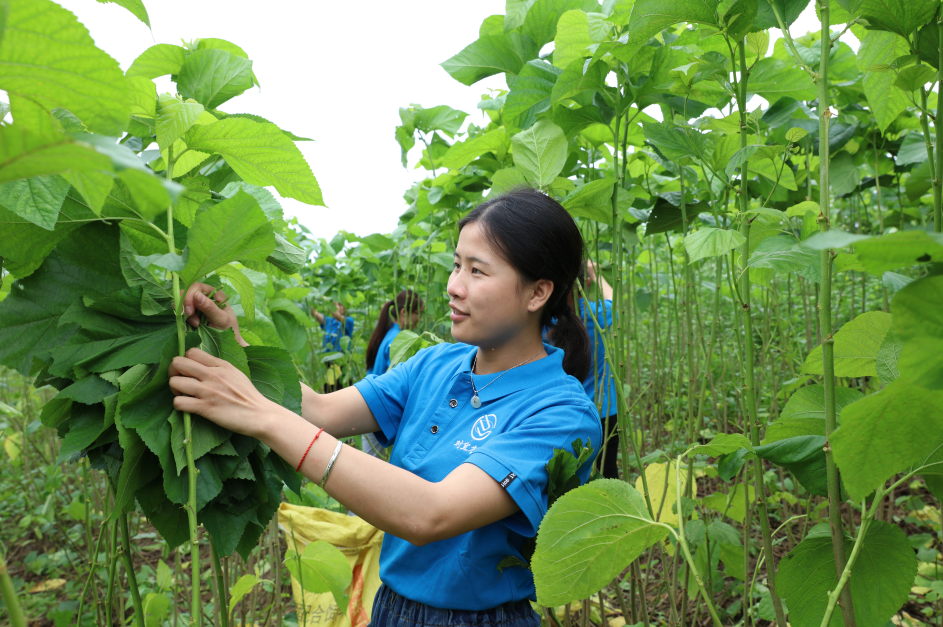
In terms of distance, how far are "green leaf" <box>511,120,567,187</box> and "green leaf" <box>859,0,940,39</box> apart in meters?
0.64

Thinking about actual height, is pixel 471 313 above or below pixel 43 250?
below

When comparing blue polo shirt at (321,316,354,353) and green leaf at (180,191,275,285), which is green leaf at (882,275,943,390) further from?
blue polo shirt at (321,316,354,353)

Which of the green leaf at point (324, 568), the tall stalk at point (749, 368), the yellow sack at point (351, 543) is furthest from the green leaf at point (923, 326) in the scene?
the yellow sack at point (351, 543)

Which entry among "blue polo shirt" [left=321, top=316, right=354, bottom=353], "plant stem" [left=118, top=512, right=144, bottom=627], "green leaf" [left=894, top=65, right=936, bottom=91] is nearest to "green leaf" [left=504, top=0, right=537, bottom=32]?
"green leaf" [left=894, top=65, right=936, bottom=91]

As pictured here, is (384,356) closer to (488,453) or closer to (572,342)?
(572,342)

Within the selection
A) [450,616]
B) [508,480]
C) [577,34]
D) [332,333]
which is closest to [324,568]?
[450,616]

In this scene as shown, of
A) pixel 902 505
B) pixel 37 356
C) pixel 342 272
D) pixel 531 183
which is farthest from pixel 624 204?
pixel 342 272

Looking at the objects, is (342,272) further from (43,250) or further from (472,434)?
(43,250)

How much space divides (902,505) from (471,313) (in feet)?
9.30

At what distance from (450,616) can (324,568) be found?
0.96 ft

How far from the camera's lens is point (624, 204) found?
1.35m

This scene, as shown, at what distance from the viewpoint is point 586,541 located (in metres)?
0.70

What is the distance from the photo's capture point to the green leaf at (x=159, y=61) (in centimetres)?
95

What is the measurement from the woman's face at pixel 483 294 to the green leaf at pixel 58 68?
2.83 ft
